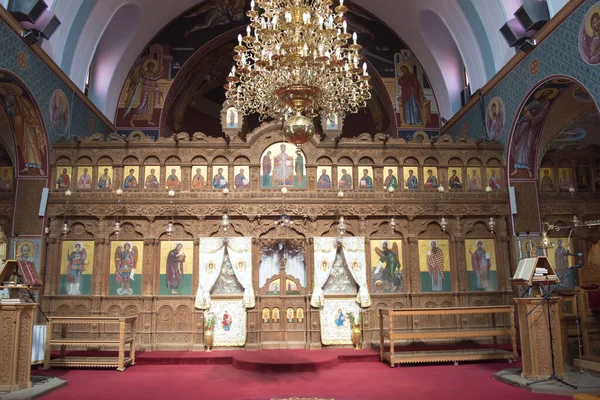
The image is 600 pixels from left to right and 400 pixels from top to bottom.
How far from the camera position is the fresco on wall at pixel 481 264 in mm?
12391

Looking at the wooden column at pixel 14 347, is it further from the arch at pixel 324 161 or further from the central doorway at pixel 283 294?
the arch at pixel 324 161

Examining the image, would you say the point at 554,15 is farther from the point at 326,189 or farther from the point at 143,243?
the point at 143,243

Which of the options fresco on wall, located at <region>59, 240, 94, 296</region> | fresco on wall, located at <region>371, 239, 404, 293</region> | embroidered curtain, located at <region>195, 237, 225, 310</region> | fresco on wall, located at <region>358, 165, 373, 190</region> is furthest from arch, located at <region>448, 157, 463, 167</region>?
fresco on wall, located at <region>59, 240, 94, 296</region>

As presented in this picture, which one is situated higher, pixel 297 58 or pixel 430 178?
pixel 297 58

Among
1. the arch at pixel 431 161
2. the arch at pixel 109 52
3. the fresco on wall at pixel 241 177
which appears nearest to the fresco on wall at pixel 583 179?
the arch at pixel 431 161

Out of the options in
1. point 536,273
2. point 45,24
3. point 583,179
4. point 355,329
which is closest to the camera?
point 536,273

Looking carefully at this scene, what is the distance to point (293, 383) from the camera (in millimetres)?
8516

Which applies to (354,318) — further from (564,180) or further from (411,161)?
(564,180)

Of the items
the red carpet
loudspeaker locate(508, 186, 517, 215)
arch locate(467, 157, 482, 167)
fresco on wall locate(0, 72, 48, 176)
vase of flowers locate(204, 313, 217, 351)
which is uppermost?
fresco on wall locate(0, 72, 48, 176)

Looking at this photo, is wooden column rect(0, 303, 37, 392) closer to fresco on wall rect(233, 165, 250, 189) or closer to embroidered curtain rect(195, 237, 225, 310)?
embroidered curtain rect(195, 237, 225, 310)

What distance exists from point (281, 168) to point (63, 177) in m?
5.51

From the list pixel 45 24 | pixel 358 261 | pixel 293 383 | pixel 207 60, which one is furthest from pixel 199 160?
pixel 207 60

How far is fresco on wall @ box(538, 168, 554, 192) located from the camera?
45.3 feet

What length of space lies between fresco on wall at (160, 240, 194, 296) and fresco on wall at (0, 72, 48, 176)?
145 inches
